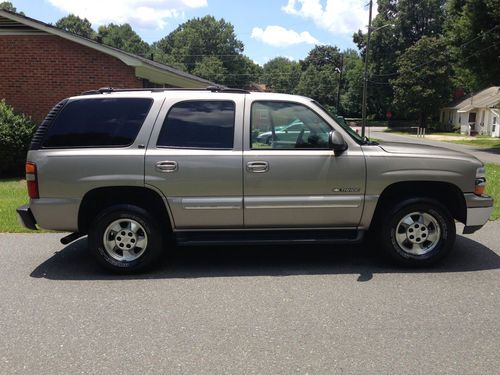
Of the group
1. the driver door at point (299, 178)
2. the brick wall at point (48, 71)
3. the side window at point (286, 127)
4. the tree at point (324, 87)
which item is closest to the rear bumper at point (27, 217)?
the driver door at point (299, 178)

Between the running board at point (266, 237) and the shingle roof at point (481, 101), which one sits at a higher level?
the shingle roof at point (481, 101)

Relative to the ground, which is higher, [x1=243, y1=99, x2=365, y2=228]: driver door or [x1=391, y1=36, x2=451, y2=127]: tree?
[x1=391, y1=36, x2=451, y2=127]: tree

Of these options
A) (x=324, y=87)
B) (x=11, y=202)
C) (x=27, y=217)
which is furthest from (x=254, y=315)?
(x=324, y=87)

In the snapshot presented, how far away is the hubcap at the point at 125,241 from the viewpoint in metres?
5.21

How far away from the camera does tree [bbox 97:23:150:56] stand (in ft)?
385

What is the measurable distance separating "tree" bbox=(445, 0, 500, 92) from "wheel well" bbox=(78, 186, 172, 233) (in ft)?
80.0

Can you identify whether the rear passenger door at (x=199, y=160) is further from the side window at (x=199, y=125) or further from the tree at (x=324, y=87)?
the tree at (x=324, y=87)

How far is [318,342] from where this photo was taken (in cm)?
365

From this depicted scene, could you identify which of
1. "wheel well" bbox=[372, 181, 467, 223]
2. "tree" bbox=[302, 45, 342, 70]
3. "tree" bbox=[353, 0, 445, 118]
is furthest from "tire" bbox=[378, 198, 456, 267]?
"tree" bbox=[302, 45, 342, 70]

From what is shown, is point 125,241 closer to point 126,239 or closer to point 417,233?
point 126,239

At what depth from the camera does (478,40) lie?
25.3 meters

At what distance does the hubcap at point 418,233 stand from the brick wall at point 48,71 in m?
10.6

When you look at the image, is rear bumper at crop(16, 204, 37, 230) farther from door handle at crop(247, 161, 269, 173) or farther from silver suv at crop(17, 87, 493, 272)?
door handle at crop(247, 161, 269, 173)

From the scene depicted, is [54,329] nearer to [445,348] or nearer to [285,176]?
[285,176]
